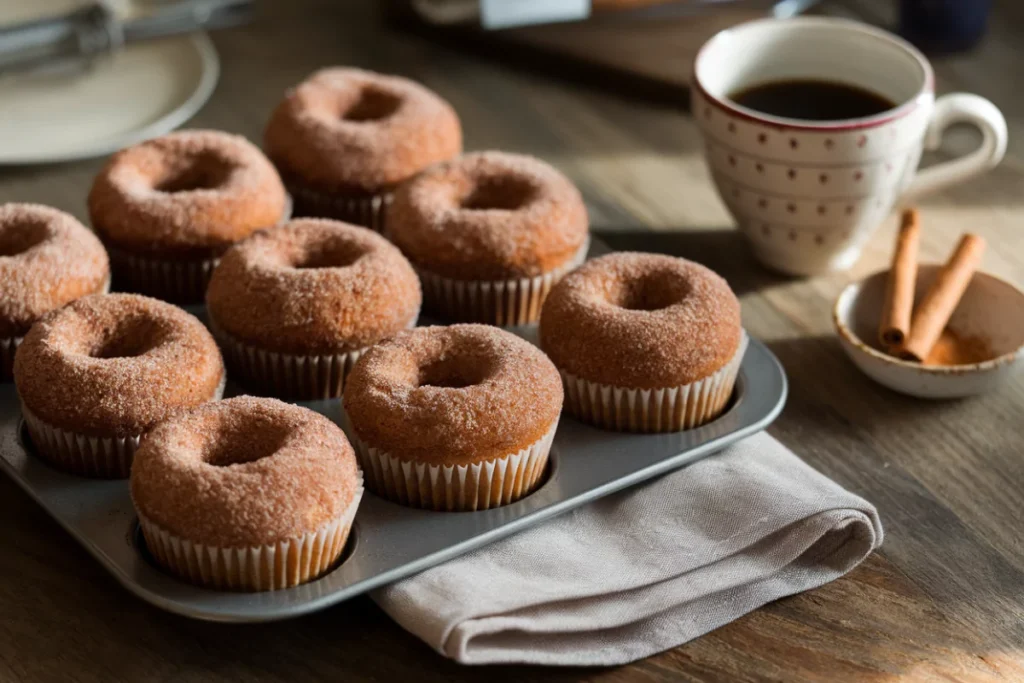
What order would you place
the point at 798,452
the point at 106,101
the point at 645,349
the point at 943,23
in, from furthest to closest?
the point at 943,23
the point at 106,101
the point at 798,452
the point at 645,349

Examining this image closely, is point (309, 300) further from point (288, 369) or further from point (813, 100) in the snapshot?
point (813, 100)

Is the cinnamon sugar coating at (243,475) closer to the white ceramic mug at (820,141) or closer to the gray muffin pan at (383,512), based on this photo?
the gray muffin pan at (383,512)

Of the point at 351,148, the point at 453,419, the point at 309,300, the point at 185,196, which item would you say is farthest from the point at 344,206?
the point at 453,419

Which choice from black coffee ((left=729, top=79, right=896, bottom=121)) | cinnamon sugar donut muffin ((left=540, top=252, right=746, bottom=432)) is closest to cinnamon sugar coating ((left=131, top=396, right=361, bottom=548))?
cinnamon sugar donut muffin ((left=540, top=252, right=746, bottom=432))

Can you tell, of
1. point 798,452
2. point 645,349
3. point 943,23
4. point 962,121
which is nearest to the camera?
point 645,349

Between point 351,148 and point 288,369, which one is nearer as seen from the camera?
point 288,369

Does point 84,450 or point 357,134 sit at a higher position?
point 357,134

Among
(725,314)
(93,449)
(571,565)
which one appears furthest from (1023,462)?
(93,449)
